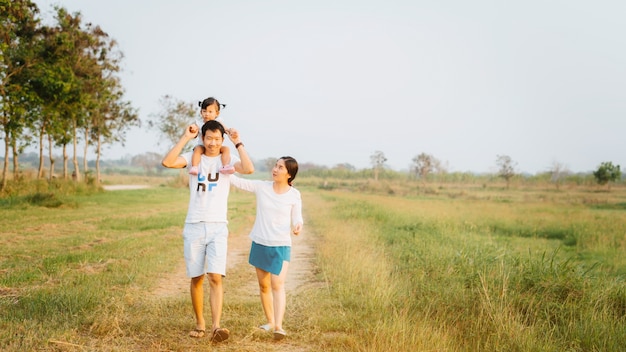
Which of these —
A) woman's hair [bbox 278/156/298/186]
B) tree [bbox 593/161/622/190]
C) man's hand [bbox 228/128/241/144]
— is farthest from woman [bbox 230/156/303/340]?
tree [bbox 593/161/622/190]

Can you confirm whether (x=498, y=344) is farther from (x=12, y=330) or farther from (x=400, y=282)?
(x=12, y=330)

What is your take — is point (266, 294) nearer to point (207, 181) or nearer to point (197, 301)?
point (197, 301)

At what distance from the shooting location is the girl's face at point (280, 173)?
5.11m

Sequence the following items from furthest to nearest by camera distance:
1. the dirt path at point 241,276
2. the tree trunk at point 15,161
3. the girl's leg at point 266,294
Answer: the tree trunk at point 15,161, the dirt path at point 241,276, the girl's leg at point 266,294

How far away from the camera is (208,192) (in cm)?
495

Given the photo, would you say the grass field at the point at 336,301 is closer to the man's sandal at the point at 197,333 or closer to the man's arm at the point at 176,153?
the man's sandal at the point at 197,333

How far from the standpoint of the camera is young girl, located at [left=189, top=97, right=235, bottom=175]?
4953 millimetres

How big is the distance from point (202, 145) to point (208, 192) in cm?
51

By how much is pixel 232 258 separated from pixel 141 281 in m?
3.11

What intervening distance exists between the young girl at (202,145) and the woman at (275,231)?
0.66ft

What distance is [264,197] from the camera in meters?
5.16

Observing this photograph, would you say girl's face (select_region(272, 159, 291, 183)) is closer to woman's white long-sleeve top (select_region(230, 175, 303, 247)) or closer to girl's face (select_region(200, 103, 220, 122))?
woman's white long-sleeve top (select_region(230, 175, 303, 247))

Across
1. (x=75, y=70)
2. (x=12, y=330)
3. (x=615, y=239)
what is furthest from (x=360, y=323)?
(x=75, y=70)

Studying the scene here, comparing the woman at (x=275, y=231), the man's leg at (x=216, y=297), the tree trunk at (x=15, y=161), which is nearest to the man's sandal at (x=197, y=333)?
the man's leg at (x=216, y=297)
